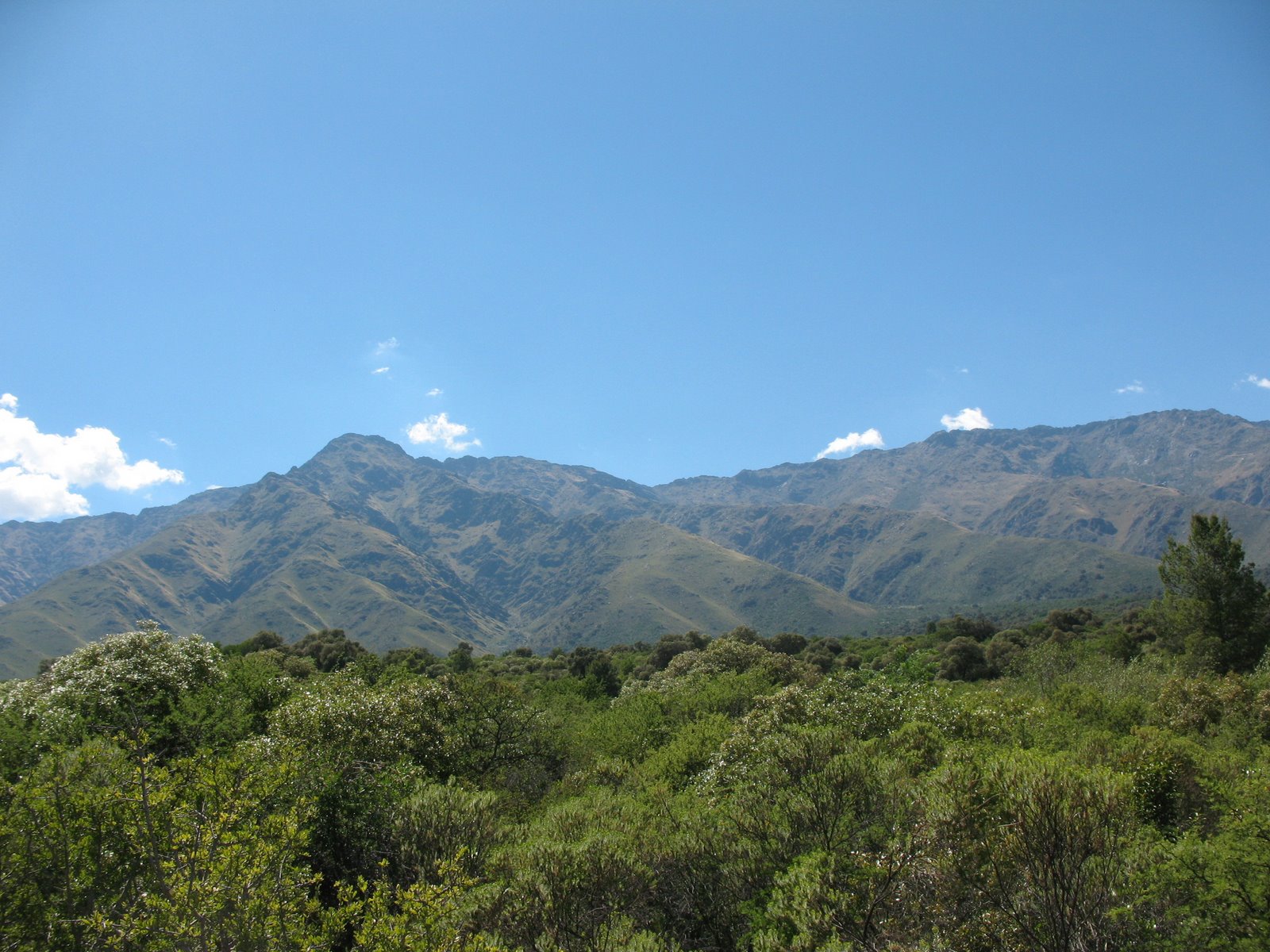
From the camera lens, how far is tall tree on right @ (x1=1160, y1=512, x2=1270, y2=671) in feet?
184

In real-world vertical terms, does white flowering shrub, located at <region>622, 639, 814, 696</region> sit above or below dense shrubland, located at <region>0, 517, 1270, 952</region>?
below

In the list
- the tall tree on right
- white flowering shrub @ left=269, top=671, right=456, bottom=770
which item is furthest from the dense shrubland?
the tall tree on right

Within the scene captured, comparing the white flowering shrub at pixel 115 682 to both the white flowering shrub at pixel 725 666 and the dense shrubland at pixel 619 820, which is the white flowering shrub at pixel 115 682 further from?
the white flowering shrub at pixel 725 666

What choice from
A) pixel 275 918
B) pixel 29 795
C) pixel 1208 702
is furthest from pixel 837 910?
→ pixel 1208 702

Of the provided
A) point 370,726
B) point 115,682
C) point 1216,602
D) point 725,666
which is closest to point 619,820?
point 370,726

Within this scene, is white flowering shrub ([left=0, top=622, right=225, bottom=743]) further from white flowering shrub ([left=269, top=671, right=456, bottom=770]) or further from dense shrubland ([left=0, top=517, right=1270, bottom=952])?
white flowering shrub ([left=269, top=671, right=456, bottom=770])

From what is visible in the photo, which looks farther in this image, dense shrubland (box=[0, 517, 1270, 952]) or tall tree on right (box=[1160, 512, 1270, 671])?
tall tree on right (box=[1160, 512, 1270, 671])

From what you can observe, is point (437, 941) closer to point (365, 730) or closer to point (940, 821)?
point (940, 821)

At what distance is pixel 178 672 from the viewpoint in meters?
41.0

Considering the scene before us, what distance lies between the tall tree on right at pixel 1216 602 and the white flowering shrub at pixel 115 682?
252ft

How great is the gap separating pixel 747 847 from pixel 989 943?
→ 6.51 metres

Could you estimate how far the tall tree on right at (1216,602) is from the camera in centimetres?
5609

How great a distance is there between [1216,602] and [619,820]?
6273cm

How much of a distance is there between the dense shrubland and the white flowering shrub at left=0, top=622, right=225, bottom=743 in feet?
0.70
